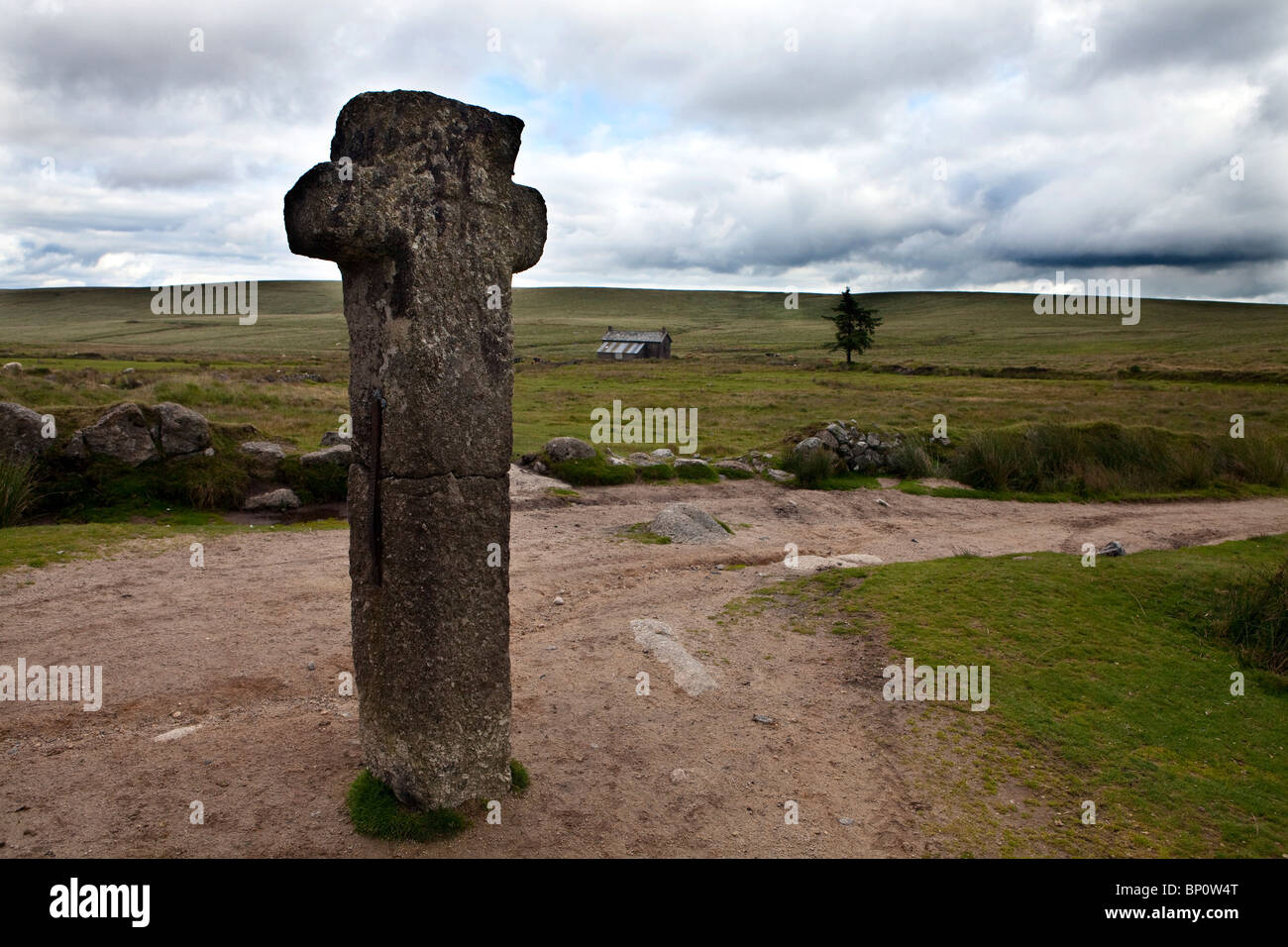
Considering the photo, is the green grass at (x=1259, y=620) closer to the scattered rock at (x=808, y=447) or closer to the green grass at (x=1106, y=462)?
the green grass at (x=1106, y=462)

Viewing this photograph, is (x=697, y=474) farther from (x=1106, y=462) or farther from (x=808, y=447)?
(x=1106, y=462)

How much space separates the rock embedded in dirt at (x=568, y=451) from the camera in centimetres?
2072

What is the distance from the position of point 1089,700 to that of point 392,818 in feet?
23.3

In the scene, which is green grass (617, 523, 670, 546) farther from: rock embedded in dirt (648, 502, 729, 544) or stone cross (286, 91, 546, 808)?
stone cross (286, 91, 546, 808)

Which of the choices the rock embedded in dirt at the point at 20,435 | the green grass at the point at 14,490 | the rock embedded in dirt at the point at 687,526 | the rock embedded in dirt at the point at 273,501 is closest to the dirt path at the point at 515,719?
the rock embedded in dirt at the point at 687,526

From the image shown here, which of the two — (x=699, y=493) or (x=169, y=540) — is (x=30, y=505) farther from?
(x=699, y=493)

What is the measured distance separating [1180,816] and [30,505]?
1738 cm

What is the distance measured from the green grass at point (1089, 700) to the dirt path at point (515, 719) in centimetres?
68

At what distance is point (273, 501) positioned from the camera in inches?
666

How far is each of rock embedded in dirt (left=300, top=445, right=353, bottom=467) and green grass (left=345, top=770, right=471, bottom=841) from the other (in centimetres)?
1255

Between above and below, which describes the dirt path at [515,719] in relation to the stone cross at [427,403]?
below

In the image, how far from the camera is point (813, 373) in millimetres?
60219

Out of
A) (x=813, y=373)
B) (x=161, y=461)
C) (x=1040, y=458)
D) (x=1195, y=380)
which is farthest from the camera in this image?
(x=813, y=373)

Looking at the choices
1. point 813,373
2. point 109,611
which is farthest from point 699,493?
point 813,373
